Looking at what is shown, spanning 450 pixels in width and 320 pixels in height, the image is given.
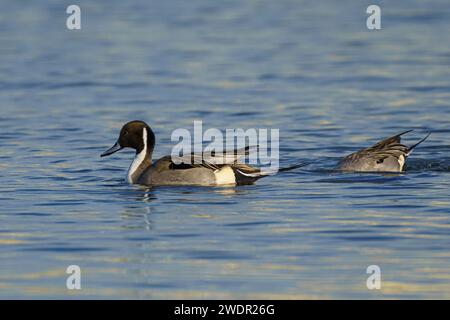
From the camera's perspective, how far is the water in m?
9.38

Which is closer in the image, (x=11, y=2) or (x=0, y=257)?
(x=0, y=257)

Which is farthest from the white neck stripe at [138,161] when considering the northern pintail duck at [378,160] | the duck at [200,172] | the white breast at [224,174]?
the northern pintail duck at [378,160]

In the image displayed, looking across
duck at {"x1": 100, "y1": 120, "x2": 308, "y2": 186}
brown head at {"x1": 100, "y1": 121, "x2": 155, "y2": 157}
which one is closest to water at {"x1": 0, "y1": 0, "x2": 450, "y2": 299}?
duck at {"x1": 100, "y1": 120, "x2": 308, "y2": 186}

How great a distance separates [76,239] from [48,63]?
13775 mm

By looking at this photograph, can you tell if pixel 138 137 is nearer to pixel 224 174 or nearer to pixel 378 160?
pixel 224 174

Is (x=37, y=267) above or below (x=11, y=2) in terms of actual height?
below

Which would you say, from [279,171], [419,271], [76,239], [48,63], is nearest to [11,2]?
[48,63]

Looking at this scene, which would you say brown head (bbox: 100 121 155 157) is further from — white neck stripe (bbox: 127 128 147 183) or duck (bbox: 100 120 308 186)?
duck (bbox: 100 120 308 186)

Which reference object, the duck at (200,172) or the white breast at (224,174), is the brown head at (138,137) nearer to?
the duck at (200,172)

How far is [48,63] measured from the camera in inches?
938

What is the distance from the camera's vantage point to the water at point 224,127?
9.38 metres
